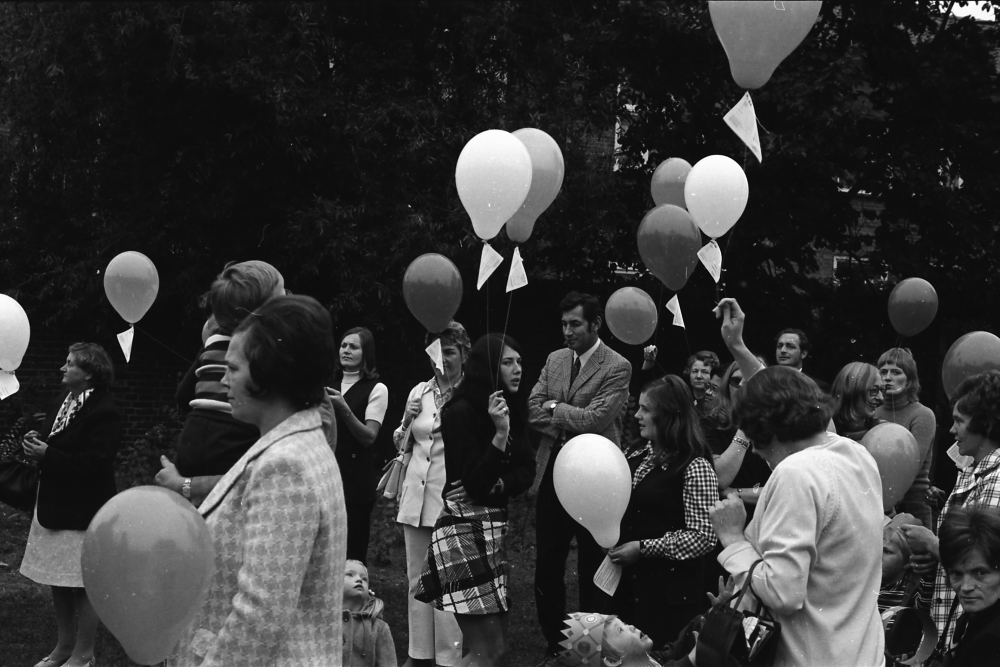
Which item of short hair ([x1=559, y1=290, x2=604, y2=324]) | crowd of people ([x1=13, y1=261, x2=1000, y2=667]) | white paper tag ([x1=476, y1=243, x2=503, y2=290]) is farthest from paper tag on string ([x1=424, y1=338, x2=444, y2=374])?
short hair ([x1=559, y1=290, x2=604, y2=324])

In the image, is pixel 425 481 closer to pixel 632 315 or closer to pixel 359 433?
pixel 359 433

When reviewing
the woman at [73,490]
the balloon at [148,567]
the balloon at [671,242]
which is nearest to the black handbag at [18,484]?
the woman at [73,490]

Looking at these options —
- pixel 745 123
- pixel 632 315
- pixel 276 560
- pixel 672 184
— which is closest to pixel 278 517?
pixel 276 560

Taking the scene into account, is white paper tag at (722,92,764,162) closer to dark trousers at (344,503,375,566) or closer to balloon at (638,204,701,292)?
balloon at (638,204,701,292)

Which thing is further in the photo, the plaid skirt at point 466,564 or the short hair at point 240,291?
the plaid skirt at point 466,564

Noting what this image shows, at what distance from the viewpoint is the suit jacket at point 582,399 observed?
20.0ft

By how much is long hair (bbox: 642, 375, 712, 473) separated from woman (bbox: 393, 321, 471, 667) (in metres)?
1.26

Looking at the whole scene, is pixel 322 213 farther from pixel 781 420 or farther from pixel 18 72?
pixel 781 420

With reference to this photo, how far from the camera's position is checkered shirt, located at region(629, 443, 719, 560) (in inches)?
187

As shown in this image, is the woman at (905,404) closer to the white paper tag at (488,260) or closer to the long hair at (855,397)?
the long hair at (855,397)

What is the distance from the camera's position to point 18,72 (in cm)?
1123

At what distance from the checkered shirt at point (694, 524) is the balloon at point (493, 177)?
1696 millimetres

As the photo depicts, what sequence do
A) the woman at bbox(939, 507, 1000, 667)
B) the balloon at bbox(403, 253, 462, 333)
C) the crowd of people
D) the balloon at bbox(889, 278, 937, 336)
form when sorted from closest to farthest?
the crowd of people
the woman at bbox(939, 507, 1000, 667)
the balloon at bbox(403, 253, 462, 333)
the balloon at bbox(889, 278, 937, 336)

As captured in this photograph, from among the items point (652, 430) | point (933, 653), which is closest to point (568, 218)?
point (652, 430)
